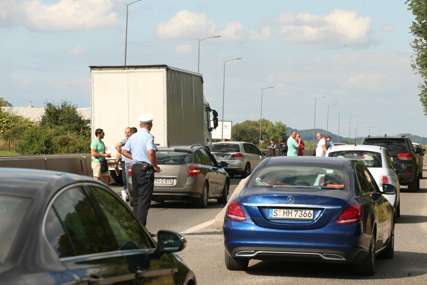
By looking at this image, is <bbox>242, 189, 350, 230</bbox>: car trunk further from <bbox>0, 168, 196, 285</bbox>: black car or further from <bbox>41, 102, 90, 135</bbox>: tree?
<bbox>41, 102, 90, 135</bbox>: tree

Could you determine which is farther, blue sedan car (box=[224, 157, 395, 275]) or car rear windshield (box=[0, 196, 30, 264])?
blue sedan car (box=[224, 157, 395, 275])

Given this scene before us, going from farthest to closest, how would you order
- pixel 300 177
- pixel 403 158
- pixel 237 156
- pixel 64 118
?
pixel 64 118 < pixel 237 156 < pixel 403 158 < pixel 300 177

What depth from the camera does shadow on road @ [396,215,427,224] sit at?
726 inches

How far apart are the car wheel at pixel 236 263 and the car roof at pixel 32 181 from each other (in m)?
6.04

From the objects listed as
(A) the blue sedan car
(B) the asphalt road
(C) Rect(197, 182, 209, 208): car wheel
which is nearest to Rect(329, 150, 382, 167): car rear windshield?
(C) Rect(197, 182, 209, 208): car wheel

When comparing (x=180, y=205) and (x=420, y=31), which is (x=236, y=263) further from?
(x=420, y=31)

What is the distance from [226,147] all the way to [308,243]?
3212cm

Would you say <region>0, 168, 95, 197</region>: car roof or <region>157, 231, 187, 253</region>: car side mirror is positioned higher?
<region>0, 168, 95, 197</region>: car roof

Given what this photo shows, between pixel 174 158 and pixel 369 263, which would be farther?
pixel 174 158

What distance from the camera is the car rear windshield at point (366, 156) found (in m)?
19.7

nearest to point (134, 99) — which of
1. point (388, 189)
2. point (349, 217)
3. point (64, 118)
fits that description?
point (388, 189)

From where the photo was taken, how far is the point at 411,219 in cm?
1914

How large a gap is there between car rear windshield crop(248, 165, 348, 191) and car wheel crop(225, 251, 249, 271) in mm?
835

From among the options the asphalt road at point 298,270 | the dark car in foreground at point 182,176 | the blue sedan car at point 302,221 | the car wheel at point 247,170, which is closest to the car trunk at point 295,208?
the blue sedan car at point 302,221
